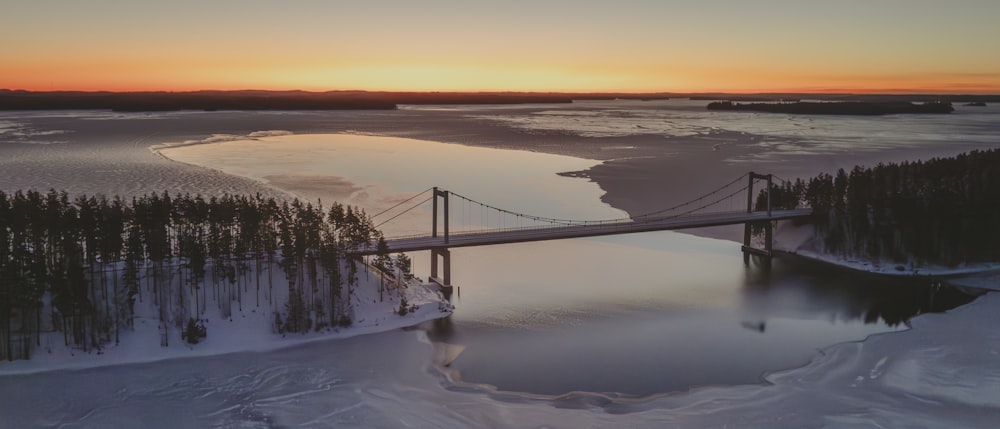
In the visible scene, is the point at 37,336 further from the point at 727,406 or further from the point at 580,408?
the point at 727,406

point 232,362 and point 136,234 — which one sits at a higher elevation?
point 136,234

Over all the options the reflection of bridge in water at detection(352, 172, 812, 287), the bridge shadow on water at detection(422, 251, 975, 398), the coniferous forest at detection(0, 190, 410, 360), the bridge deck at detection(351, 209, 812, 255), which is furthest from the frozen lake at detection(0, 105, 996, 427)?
the coniferous forest at detection(0, 190, 410, 360)

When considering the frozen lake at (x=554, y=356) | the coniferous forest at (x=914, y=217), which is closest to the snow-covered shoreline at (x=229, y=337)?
the frozen lake at (x=554, y=356)

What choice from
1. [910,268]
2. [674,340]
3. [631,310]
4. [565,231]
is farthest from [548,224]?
[674,340]

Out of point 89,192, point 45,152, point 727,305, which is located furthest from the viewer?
point 45,152

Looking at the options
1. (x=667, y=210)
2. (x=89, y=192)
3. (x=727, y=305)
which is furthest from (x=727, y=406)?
(x=89, y=192)

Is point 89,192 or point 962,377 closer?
point 962,377

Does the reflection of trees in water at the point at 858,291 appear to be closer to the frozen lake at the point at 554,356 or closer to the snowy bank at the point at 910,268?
the frozen lake at the point at 554,356
